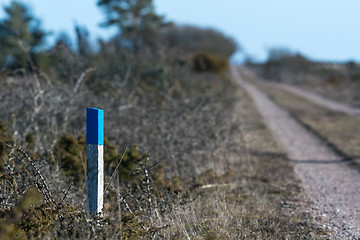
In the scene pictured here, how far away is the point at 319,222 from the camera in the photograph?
4.68 metres

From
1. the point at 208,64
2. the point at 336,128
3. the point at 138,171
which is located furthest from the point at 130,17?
the point at 138,171

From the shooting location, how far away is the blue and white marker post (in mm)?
3461

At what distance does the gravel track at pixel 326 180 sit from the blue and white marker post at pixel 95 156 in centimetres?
233

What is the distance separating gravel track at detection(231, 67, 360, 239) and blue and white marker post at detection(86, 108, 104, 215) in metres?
2.33

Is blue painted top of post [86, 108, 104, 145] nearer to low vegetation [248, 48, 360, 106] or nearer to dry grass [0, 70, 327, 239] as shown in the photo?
dry grass [0, 70, 327, 239]

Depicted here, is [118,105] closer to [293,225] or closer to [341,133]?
[293,225]

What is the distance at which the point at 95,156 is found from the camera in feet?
11.4

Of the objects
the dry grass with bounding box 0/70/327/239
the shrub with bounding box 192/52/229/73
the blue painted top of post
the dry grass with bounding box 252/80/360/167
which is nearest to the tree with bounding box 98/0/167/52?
the shrub with bounding box 192/52/229/73

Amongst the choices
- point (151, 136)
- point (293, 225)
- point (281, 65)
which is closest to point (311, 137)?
point (151, 136)

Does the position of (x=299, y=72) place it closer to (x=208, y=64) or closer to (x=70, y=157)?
(x=208, y=64)

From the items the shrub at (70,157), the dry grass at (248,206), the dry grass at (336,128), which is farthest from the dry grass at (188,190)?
the dry grass at (336,128)

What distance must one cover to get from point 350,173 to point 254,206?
294 centimetres

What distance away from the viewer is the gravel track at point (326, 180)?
15.4 feet

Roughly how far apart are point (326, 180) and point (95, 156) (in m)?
4.50
